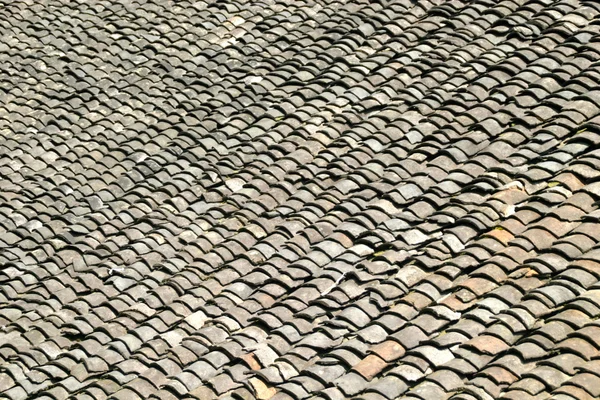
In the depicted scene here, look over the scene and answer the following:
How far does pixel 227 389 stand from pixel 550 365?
2.03 m

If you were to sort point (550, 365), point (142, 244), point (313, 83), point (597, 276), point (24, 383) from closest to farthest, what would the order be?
point (550, 365) < point (597, 276) < point (24, 383) < point (142, 244) < point (313, 83)

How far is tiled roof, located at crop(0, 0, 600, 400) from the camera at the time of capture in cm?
516

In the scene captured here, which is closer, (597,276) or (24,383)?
(597,276)

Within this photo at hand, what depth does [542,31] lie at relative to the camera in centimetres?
773

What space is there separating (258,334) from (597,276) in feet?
7.36

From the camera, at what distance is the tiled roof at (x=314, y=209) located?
516 cm

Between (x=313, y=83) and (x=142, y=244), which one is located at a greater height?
(x=313, y=83)

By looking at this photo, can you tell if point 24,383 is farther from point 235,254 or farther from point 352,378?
point 352,378

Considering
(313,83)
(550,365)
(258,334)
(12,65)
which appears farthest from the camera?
(12,65)

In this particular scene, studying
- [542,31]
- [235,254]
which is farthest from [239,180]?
[542,31]

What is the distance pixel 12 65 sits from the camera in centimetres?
1053

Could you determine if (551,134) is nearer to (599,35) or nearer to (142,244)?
(599,35)

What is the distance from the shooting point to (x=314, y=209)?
671cm

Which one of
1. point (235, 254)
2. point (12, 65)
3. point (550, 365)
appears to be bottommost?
point (12, 65)
